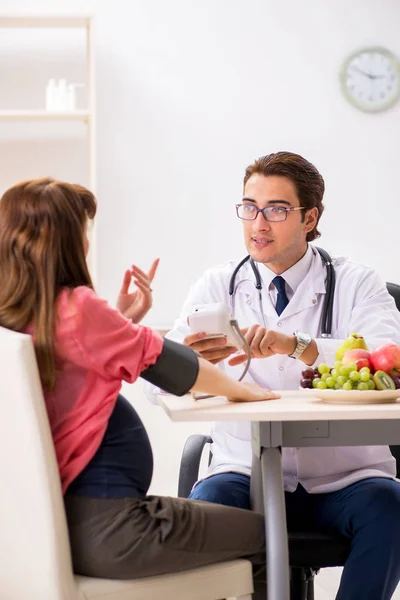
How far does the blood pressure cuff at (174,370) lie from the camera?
5.39ft

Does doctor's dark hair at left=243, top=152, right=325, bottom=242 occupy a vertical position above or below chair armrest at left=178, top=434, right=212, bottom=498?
above

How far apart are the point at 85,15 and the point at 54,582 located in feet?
9.61

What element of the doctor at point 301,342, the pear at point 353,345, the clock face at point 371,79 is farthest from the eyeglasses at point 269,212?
the clock face at point 371,79

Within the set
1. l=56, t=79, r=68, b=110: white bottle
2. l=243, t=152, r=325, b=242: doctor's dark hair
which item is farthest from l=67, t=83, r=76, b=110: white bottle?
l=243, t=152, r=325, b=242: doctor's dark hair

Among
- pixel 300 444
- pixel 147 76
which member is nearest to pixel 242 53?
pixel 147 76

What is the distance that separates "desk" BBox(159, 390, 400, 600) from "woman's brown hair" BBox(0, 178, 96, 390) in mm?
305

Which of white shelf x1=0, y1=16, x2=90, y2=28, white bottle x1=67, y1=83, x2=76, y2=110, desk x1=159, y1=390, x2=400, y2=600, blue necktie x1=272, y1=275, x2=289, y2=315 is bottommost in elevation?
desk x1=159, y1=390, x2=400, y2=600

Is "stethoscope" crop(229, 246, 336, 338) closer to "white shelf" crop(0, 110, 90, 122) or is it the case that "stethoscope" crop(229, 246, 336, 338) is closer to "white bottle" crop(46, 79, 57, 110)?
"white shelf" crop(0, 110, 90, 122)

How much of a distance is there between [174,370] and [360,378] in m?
0.39

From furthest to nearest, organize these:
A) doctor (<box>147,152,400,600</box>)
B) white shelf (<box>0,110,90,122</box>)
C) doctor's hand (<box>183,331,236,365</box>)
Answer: white shelf (<box>0,110,90,122</box>), doctor's hand (<box>183,331,236,365</box>), doctor (<box>147,152,400,600</box>)

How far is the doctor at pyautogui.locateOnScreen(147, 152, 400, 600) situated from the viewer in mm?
1906

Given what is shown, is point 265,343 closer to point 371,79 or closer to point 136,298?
point 136,298

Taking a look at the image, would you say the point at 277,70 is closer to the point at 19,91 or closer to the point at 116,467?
the point at 19,91

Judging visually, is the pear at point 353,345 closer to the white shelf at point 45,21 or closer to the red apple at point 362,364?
the red apple at point 362,364
